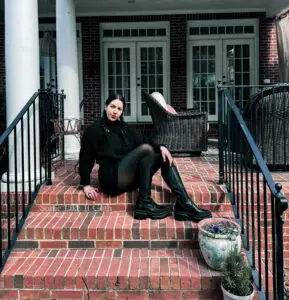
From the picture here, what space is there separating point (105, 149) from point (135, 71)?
5.21 meters

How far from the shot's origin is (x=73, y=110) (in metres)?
5.45

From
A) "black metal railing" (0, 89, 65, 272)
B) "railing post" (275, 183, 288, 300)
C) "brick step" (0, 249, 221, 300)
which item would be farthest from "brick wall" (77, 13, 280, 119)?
"railing post" (275, 183, 288, 300)

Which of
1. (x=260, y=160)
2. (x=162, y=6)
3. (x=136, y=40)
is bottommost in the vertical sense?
(x=260, y=160)

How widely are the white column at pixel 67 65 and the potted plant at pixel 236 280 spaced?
137 inches

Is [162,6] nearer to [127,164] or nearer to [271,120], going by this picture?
[271,120]

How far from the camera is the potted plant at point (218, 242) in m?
2.41

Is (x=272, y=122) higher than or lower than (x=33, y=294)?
higher

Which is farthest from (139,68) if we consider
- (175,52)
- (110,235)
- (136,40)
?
(110,235)

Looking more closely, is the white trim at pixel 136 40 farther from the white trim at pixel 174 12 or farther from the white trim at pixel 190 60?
the white trim at pixel 190 60

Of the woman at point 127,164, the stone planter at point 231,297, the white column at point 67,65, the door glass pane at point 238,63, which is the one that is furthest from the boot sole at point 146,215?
the door glass pane at point 238,63

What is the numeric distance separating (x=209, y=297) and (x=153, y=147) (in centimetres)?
115

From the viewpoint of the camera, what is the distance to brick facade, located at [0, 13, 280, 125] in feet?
25.7

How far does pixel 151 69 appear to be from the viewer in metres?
8.08

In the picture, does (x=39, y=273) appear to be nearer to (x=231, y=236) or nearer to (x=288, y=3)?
(x=231, y=236)
